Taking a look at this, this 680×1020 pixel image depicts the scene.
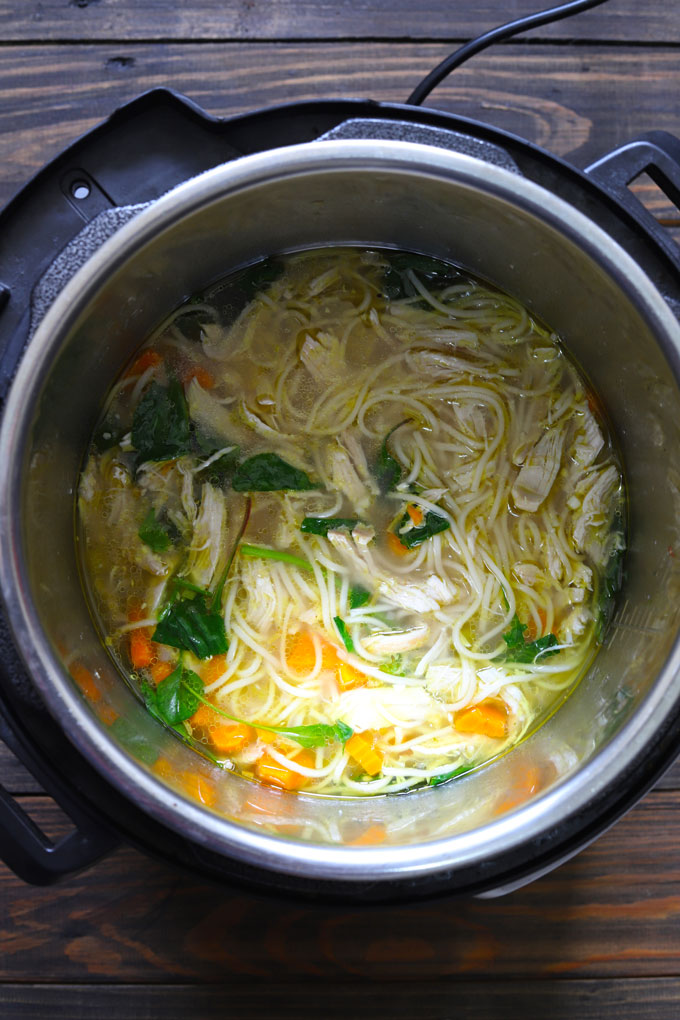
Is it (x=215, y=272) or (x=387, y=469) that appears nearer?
(x=215, y=272)

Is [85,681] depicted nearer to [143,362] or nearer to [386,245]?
[143,362]

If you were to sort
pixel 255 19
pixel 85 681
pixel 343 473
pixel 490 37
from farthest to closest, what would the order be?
pixel 255 19 → pixel 343 473 → pixel 490 37 → pixel 85 681

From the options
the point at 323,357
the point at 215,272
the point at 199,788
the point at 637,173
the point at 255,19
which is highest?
the point at 255,19

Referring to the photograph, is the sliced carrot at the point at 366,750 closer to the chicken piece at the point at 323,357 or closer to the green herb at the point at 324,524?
the green herb at the point at 324,524

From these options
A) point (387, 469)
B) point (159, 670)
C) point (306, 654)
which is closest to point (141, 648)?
point (159, 670)

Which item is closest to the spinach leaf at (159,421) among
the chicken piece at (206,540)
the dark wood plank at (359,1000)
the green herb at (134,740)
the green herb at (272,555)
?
the chicken piece at (206,540)

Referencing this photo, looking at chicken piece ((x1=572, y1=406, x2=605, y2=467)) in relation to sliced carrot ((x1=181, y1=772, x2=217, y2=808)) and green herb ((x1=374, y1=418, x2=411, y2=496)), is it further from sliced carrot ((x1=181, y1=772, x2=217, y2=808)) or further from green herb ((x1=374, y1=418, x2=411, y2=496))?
sliced carrot ((x1=181, y1=772, x2=217, y2=808))

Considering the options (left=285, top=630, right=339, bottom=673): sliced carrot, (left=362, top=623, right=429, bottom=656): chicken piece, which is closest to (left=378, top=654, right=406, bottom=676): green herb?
(left=362, top=623, right=429, bottom=656): chicken piece
